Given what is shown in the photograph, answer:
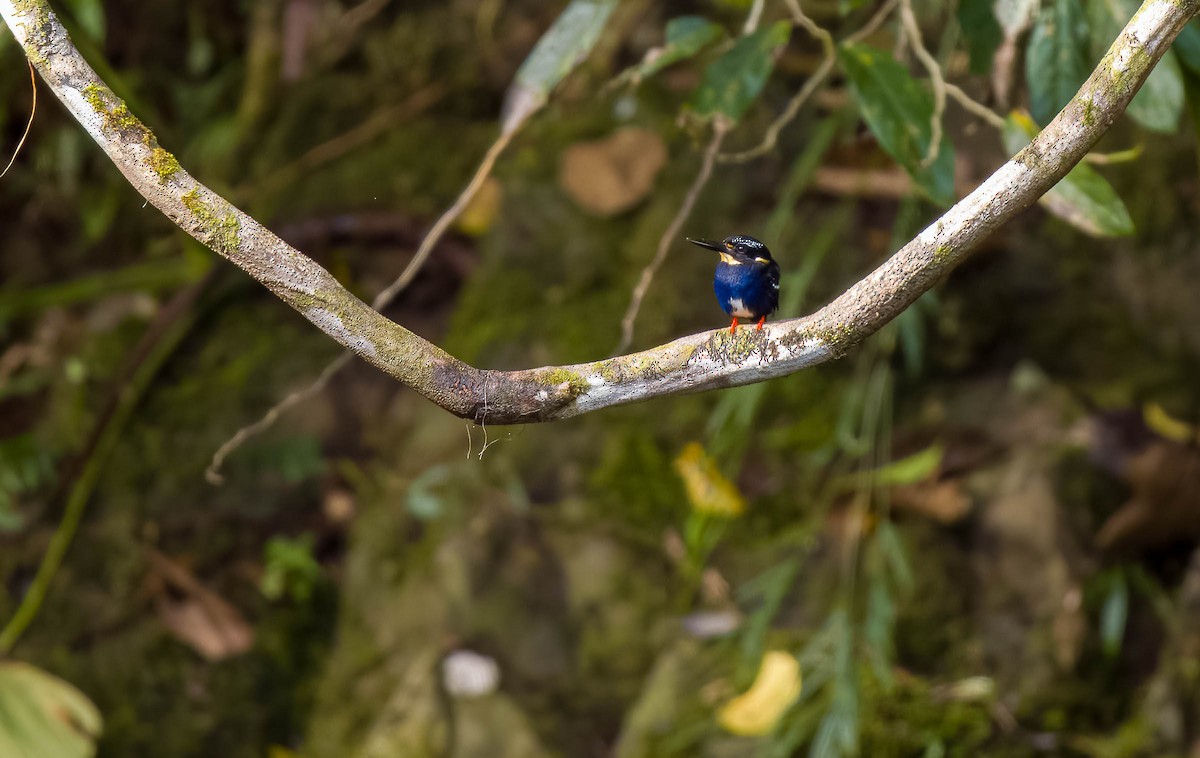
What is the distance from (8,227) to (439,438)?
198 cm

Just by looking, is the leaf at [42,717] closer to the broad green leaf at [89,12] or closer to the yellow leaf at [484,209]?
the broad green leaf at [89,12]

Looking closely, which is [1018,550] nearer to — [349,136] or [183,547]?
[183,547]

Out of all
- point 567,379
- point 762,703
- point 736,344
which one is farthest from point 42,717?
point 736,344

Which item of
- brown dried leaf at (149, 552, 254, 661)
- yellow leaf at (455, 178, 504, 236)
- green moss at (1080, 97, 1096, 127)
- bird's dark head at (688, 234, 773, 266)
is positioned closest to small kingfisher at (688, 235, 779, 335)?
bird's dark head at (688, 234, 773, 266)

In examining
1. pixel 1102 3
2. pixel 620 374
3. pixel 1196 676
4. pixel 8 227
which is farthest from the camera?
pixel 8 227

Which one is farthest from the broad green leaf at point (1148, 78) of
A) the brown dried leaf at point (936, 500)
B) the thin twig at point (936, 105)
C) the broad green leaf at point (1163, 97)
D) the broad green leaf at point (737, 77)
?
the brown dried leaf at point (936, 500)

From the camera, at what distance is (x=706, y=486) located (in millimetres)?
2879

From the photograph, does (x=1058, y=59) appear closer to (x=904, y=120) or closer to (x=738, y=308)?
(x=904, y=120)

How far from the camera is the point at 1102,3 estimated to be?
6.05 ft

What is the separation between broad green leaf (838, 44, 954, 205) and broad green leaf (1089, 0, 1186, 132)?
12.2 inches

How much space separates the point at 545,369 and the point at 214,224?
42 centimetres

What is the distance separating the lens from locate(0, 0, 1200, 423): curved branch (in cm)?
115

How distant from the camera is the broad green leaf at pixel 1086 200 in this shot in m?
1.74

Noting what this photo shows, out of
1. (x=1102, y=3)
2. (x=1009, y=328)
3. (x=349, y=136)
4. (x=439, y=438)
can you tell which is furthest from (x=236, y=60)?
(x=1102, y=3)
